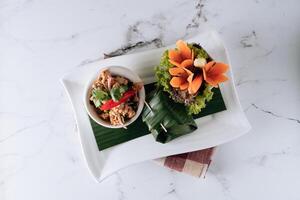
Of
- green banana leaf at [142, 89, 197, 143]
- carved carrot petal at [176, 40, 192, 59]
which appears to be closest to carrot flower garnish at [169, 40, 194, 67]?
carved carrot petal at [176, 40, 192, 59]

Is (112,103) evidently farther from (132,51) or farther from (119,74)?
(132,51)

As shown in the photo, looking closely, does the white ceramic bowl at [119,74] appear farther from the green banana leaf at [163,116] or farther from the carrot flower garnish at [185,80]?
the carrot flower garnish at [185,80]

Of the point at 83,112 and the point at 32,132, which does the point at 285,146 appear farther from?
the point at 32,132

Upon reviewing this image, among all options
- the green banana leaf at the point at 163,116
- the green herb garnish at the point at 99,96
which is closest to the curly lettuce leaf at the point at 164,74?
the green banana leaf at the point at 163,116

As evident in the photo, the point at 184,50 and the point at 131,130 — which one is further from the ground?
the point at 184,50

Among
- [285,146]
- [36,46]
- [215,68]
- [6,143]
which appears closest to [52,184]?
[6,143]

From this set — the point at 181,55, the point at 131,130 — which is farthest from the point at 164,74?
the point at 131,130
